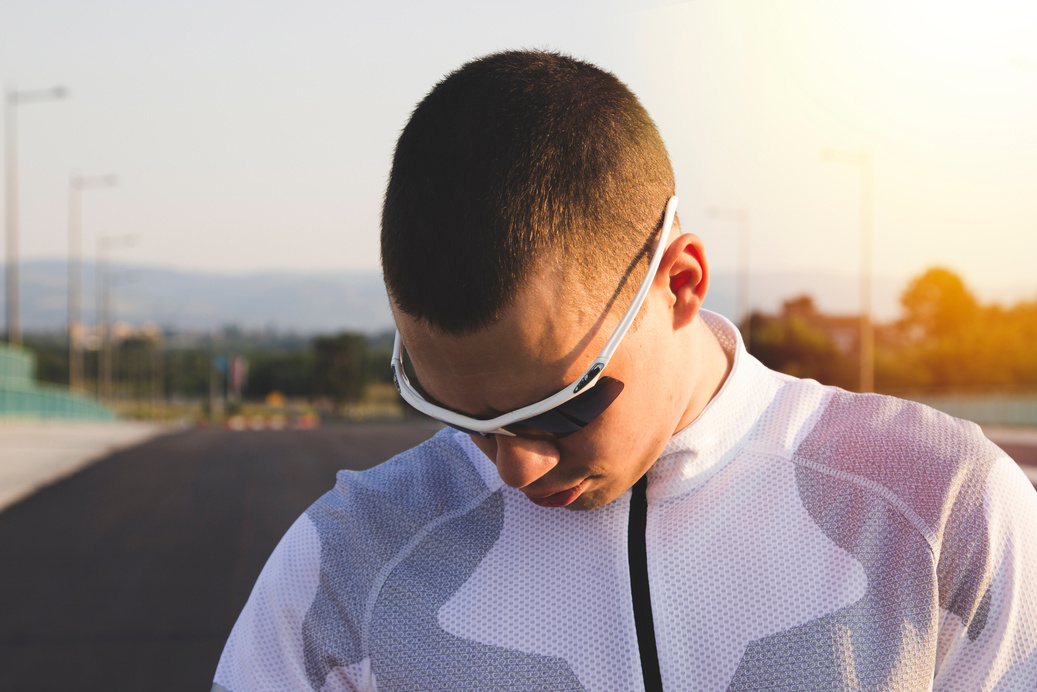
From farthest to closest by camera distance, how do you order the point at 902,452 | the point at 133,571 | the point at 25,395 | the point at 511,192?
the point at 25,395, the point at 133,571, the point at 902,452, the point at 511,192

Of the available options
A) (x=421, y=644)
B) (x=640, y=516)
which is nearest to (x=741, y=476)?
(x=640, y=516)

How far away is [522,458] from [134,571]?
364 inches

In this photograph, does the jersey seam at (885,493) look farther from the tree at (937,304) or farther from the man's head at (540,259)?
the tree at (937,304)

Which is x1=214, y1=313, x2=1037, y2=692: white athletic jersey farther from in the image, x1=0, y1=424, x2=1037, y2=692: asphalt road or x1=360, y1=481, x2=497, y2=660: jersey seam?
A: x1=0, y1=424, x2=1037, y2=692: asphalt road

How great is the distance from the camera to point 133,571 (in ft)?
33.0

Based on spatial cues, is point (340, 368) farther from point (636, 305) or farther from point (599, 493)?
point (636, 305)

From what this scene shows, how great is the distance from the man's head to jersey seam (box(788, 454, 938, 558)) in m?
0.25

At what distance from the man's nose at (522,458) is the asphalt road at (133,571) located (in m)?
5.15

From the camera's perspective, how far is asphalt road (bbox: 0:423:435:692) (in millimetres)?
6891

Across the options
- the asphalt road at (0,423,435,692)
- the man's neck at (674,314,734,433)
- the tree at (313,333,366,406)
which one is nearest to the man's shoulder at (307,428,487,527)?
the man's neck at (674,314,734,433)

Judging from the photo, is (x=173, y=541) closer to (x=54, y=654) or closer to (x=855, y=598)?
(x=54, y=654)

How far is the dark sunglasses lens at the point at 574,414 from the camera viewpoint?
1.68m

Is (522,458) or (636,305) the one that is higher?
(636,305)

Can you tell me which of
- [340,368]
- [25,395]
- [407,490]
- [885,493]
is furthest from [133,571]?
[340,368]
